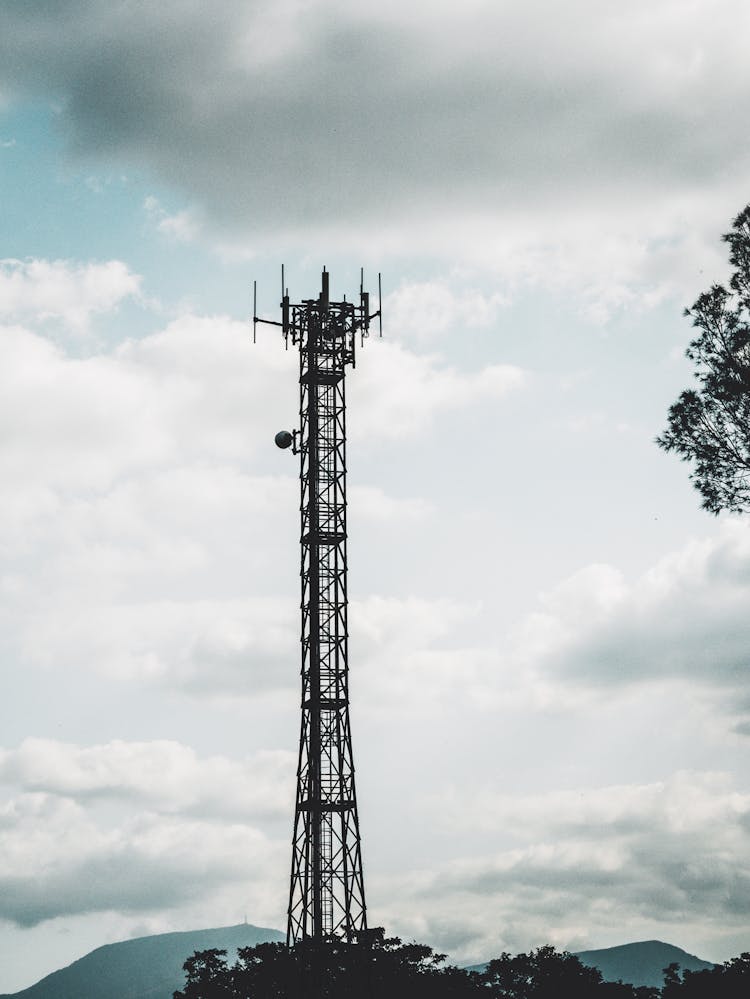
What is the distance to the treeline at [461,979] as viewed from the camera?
6544 centimetres

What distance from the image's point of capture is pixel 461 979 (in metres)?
70.6

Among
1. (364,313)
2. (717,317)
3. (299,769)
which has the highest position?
(364,313)

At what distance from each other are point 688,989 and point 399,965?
15490 millimetres

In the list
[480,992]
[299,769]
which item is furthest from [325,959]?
[480,992]

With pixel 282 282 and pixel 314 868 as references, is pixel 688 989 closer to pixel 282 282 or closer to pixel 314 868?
pixel 314 868

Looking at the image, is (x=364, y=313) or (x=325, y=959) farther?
(x=364, y=313)

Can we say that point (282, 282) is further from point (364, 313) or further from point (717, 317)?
point (717, 317)

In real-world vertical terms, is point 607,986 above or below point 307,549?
below

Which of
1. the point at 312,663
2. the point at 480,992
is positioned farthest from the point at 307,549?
the point at 480,992

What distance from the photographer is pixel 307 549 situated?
→ 2060 inches

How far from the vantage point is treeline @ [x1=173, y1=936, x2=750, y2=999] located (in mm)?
65438

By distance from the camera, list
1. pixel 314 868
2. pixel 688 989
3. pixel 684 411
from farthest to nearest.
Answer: pixel 688 989 < pixel 314 868 < pixel 684 411

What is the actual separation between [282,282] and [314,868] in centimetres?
2252

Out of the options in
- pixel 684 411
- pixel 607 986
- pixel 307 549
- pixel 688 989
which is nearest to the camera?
pixel 684 411
